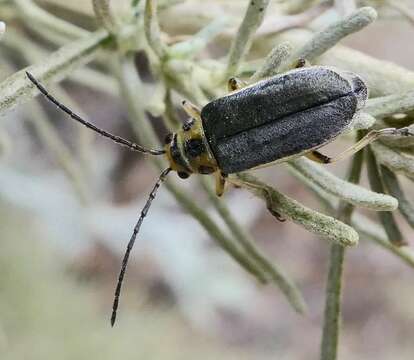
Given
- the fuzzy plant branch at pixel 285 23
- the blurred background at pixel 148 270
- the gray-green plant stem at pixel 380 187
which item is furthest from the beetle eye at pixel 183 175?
the blurred background at pixel 148 270

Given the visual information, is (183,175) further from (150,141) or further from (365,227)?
(365,227)

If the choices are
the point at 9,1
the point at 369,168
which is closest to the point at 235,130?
the point at 369,168

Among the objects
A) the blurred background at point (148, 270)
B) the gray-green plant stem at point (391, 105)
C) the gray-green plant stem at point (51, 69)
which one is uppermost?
the gray-green plant stem at point (51, 69)

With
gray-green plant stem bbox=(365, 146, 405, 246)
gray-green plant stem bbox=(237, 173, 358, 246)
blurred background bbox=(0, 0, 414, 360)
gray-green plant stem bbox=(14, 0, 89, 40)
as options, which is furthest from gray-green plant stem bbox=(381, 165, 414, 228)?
blurred background bbox=(0, 0, 414, 360)

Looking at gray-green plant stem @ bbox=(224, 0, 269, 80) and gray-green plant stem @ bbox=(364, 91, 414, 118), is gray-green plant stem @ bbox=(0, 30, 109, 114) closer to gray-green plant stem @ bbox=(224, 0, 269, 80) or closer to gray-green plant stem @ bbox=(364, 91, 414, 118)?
gray-green plant stem @ bbox=(224, 0, 269, 80)

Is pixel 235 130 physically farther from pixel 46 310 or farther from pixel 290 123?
pixel 46 310

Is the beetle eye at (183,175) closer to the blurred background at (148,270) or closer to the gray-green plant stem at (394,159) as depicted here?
the gray-green plant stem at (394,159)
